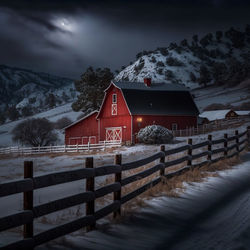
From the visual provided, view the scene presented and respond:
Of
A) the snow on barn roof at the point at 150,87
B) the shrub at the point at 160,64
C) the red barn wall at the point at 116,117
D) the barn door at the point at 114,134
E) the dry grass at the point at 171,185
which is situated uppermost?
the shrub at the point at 160,64

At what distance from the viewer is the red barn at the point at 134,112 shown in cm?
4266

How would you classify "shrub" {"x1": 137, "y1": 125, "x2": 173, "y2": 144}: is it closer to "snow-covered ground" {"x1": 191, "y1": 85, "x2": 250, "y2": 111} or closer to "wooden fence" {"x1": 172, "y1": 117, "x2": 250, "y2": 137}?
"wooden fence" {"x1": 172, "y1": 117, "x2": 250, "y2": 137}

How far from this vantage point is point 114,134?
44594 millimetres

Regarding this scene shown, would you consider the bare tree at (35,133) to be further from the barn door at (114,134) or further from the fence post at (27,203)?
the fence post at (27,203)

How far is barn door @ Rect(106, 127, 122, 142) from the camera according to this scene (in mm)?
43734

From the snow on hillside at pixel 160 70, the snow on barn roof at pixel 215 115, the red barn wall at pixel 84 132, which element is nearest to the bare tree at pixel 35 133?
the red barn wall at pixel 84 132

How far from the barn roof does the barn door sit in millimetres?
3580

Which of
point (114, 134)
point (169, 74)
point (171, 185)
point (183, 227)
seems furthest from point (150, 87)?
point (169, 74)

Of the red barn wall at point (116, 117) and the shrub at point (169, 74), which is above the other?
the shrub at point (169, 74)

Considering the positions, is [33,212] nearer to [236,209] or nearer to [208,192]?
[236,209]

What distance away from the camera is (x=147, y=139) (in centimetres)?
3484

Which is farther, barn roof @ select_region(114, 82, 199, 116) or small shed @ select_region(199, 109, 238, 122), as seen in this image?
small shed @ select_region(199, 109, 238, 122)

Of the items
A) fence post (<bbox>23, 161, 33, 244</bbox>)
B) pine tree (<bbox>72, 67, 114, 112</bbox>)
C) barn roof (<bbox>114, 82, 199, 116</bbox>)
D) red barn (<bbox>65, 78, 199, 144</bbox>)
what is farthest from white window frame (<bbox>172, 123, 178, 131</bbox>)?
fence post (<bbox>23, 161, 33, 244</bbox>)

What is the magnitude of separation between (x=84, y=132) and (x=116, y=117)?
243 inches
